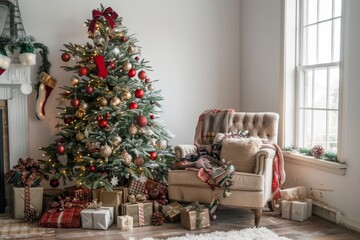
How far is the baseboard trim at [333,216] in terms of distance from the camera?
3.51 m

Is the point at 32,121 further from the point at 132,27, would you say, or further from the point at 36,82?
the point at 132,27

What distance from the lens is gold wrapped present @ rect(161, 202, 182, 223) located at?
12.3 ft

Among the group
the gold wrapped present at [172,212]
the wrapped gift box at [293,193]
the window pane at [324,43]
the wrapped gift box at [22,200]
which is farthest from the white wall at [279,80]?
the wrapped gift box at [22,200]

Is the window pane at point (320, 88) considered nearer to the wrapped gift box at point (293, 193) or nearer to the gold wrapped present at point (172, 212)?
the wrapped gift box at point (293, 193)

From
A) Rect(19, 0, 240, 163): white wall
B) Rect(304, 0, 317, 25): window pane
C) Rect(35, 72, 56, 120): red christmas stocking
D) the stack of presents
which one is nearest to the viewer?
the stack of presents

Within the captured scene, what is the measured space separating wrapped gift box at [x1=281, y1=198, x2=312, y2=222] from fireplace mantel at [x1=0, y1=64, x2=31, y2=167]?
2.97m

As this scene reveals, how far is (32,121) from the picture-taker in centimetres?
461

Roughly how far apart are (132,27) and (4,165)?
7.49 ft

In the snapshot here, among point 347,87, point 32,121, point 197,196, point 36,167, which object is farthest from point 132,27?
point 347,87

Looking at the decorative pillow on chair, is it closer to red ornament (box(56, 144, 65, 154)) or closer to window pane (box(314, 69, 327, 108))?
window pane (box(314, 69, 327, 108))

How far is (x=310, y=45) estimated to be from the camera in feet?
14.1

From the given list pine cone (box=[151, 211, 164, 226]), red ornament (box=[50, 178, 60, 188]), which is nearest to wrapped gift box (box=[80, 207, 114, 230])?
pine cone (box=[151, 211, 164, 226])

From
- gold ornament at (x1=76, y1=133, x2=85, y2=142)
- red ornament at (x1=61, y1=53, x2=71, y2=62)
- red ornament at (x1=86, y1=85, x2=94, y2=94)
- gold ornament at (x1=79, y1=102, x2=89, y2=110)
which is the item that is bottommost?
gold ornament at (x1=76, y1=133, x2=85, y2=142)

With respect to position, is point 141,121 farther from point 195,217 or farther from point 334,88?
point 334,88
